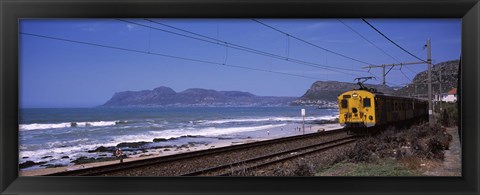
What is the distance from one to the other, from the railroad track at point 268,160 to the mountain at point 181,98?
715 mm

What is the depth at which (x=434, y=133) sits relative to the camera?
183 inches

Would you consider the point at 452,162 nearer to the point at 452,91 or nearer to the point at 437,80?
the point at 452,91

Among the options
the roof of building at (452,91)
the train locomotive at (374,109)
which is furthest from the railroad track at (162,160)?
the roof of building at (452,91)

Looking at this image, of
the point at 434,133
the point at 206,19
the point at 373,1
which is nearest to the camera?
the point at 373,1

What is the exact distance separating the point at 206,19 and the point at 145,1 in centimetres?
60

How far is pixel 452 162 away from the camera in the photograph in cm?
407

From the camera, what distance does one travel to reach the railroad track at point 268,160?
169 inches

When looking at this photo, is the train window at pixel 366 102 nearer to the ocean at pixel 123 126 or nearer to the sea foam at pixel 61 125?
the ocean at pixel 123 126

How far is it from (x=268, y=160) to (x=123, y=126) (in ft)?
5.85

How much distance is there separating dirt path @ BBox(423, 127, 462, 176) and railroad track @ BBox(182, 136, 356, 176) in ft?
4.63

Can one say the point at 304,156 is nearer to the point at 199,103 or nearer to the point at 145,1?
the point at 199,103

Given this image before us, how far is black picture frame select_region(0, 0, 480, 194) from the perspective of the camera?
3.64 meters

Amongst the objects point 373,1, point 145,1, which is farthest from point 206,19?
point 373,1

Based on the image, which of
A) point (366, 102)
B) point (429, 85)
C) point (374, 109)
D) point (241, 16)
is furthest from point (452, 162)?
point (241, 16)
